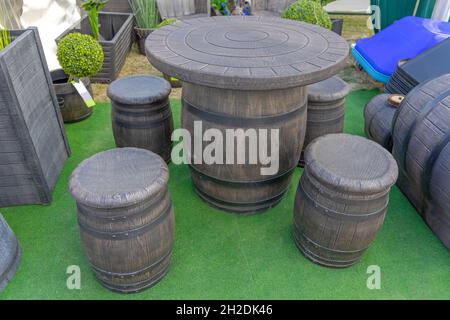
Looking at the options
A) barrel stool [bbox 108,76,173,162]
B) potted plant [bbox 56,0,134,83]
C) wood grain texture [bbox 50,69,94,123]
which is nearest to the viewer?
barrel stool [bbox 108,76,173,162]

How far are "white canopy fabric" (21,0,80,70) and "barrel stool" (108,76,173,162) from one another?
6.78ft

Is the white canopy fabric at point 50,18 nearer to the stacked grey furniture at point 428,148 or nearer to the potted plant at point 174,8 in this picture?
the potted plant at point 174,8

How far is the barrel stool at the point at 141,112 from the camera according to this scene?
2787mm

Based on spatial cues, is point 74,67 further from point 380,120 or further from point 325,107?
point 380,120

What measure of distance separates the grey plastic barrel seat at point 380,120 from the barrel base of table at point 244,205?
3.62 feet

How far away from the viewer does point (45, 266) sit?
2275 millimetres

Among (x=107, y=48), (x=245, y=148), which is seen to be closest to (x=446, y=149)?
(x=245, y=148)

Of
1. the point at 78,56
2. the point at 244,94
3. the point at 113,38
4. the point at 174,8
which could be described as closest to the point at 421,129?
the point at 244,94

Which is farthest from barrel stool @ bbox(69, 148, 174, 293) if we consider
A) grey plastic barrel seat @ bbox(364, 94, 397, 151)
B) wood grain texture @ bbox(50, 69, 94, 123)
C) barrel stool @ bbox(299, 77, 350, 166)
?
grey plastic barrel seat @ bbox(364, 94, 397, 151)

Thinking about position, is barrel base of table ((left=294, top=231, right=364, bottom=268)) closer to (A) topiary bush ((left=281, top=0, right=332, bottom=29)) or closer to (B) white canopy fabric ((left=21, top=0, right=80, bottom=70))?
(A) topiary bush ((left=281, top=0, right=332, bottom=29))

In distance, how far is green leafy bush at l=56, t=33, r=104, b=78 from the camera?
3.34 m

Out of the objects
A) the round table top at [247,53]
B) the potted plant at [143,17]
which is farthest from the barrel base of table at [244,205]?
the potted plant at [143,17]

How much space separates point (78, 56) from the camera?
11.0 feet

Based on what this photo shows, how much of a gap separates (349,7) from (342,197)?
25.0 ft
